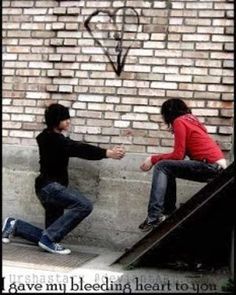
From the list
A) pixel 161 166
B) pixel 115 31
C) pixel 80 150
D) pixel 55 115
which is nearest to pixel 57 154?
pixel 80 150

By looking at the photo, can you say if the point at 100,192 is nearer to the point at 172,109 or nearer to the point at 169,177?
the point at 169,177

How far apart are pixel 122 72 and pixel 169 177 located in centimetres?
136

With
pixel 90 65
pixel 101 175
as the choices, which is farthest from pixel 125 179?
pixel 90 65

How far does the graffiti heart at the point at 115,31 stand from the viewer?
5379 mm

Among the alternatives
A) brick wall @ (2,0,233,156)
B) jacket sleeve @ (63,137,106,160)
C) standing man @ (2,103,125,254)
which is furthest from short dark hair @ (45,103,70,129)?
brick wall @ (2,0,233,156)

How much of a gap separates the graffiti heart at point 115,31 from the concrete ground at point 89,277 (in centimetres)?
204

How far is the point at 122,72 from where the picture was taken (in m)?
5.38

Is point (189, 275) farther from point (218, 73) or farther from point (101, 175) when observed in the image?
point (218, 73)

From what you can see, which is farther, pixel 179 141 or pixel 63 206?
pixel 63 206

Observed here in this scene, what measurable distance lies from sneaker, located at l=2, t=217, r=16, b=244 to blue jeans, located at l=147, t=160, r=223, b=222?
140 cm

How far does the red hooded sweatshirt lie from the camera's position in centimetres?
465

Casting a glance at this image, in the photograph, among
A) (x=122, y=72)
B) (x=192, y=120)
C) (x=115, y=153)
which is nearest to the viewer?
(x=192, y=120)

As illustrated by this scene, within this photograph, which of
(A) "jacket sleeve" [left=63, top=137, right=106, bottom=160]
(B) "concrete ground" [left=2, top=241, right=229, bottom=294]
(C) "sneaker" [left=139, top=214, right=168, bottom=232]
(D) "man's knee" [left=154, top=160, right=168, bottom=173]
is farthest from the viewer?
(A) "jacket sleeve" [left=63, top=137, right=106, bottom=160]

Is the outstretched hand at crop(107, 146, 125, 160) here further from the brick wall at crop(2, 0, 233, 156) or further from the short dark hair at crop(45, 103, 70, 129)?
the short dark hair at crop(45, 103, 70, 129)
